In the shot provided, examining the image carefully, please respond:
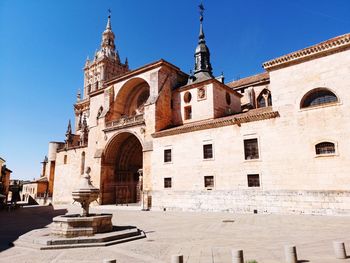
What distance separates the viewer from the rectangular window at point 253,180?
15.8m

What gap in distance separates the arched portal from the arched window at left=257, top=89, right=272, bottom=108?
13467mm

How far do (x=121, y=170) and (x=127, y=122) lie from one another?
564 cm

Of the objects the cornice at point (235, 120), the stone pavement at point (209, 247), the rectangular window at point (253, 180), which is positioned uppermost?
the cornice at point (235, 120)

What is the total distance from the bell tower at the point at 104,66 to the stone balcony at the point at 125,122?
2786cm

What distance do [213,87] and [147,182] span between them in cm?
993

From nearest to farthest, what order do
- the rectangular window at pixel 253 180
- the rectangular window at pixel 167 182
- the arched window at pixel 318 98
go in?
the arched window at pixel 318 98, the rectangular window at pixel 253 180, the rectangular window at pixel 167 182

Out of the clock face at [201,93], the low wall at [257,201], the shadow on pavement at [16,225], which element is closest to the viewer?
the shadow on pavement at [16,225]

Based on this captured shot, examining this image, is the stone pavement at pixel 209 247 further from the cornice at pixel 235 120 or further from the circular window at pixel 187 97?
the circular window at pixel 187 97

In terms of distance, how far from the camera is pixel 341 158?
13.0 metres

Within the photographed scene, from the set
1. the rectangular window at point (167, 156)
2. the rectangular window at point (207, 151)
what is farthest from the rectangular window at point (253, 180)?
the rectangular window at point (167, 156)

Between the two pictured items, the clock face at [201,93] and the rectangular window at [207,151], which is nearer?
the rectangular window at [207,151]

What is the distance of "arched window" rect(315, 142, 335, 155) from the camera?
13.5 metres

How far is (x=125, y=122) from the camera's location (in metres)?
24.8

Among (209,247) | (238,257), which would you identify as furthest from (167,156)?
(238,257)
